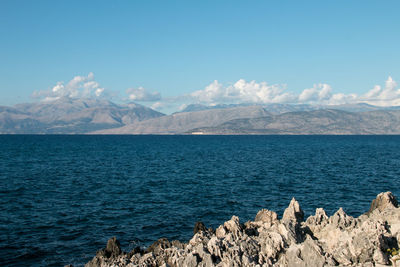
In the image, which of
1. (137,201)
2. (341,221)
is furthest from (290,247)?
(137,201)

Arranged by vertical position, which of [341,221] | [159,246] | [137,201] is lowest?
[137,201]

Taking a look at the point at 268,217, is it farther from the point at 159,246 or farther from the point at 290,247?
the point at 290,247

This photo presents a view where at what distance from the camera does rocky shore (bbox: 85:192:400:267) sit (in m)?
22.1

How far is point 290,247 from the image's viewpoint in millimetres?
23172

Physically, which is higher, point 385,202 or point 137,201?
point 385,202

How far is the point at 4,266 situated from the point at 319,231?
28474mm

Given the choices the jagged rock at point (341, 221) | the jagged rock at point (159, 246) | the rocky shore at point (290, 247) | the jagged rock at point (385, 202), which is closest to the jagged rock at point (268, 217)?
the rocky shore at point (290, 247)

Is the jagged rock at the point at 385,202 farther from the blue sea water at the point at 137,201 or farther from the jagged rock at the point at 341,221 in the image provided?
the blue sea water at the point at 137,201

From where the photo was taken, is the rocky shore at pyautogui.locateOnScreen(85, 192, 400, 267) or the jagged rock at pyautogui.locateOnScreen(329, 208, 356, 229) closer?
the rocky shore at pyautogui.locateOnScreen(85, 192, 400, 267)

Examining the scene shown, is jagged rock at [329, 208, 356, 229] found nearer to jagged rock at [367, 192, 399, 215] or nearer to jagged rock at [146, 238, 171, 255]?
jagged rock at [367, 192, 399, 215]

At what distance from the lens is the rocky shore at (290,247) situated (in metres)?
22.1

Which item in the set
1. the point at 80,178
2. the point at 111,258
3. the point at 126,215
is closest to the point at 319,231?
the point at 111,258

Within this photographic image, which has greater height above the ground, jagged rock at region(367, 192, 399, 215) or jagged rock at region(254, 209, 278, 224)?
jagged rock at region(367, 192, 399, 215)

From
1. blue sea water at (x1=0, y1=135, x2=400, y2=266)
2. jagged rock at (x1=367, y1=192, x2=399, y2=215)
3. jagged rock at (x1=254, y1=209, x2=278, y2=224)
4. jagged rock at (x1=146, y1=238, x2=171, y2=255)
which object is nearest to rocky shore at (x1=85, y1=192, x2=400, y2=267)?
jagged rock at (x1=146, y1=238, x2=171, y2=255)
